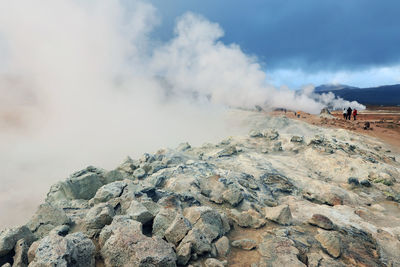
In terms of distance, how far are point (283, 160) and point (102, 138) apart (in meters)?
13.0

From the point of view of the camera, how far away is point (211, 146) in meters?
12.4

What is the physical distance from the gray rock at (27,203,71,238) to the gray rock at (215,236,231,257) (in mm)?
2629

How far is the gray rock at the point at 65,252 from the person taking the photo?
304 cm

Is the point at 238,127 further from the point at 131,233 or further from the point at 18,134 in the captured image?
the point at 131,233

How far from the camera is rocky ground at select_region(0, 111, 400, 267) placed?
3531 millimetres

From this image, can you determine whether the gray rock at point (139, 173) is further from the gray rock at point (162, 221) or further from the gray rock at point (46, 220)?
the gray rock at point (162, 221)

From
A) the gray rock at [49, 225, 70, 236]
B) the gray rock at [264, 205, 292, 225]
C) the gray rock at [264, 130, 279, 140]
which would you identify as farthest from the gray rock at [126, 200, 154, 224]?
the gray rock at [264, 130, 279, 140]

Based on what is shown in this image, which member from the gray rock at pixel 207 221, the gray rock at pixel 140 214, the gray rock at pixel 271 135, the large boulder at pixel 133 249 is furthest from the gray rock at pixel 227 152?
the large boulder at pixel 133 249

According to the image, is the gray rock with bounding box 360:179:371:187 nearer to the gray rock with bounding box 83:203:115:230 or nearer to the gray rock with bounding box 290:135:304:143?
the gray rock with bounding box 290:135:304:143

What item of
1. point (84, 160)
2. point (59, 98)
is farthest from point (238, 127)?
point (59, 98)

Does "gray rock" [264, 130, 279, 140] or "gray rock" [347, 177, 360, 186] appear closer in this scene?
"gray rock" [347, 177, 360, 186]

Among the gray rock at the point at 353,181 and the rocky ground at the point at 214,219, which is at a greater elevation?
the rocky ground at the point at 214,219

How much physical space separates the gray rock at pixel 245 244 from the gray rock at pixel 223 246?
6.0 inches

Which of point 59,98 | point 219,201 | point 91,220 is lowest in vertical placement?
point 219,201
